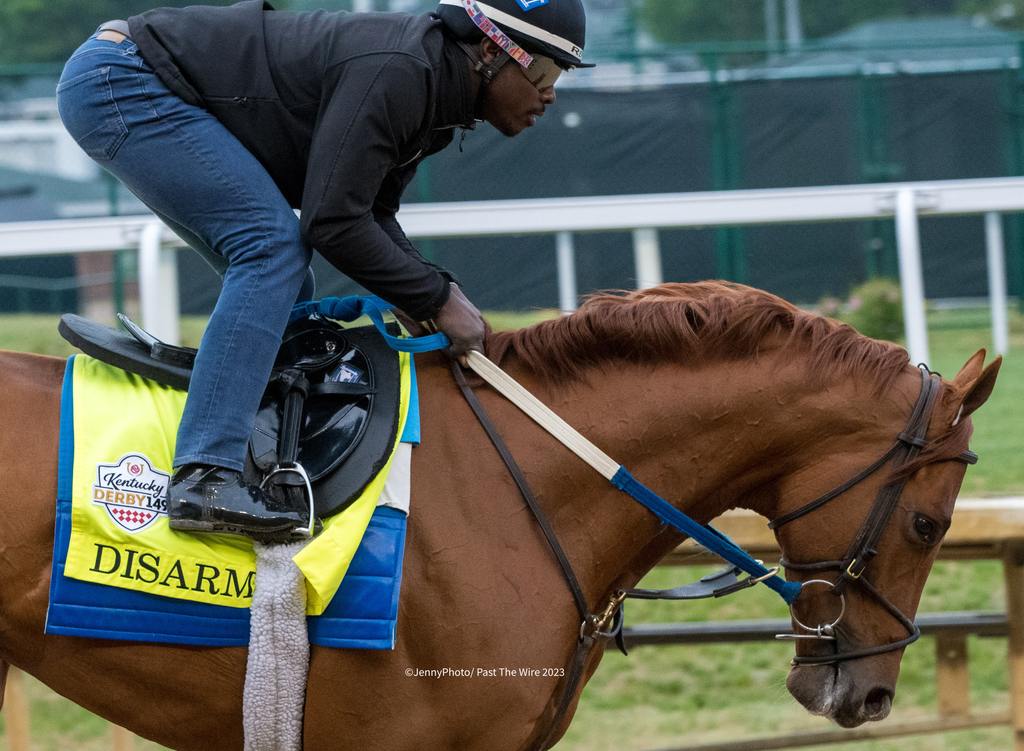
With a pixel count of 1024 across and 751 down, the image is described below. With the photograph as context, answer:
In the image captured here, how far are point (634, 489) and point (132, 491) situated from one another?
1.11m

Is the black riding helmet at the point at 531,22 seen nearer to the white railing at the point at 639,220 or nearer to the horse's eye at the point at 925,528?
the horse's eye at the point at 925,528

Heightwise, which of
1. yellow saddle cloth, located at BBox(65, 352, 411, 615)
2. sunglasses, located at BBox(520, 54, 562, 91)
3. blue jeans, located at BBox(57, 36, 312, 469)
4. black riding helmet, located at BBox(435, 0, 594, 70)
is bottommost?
yellow saddle cloth, located at BBox(65, 352, 411, 615)

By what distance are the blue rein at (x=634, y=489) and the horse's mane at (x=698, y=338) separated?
22 cm

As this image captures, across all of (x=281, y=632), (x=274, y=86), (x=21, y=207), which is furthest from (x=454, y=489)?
(x=21, y=207)

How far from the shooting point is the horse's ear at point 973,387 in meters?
2.91

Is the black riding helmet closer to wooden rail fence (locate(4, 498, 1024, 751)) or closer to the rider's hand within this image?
the rider's hand

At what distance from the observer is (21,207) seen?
41.2 ft

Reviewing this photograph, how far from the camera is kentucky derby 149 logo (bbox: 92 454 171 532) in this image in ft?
8.80

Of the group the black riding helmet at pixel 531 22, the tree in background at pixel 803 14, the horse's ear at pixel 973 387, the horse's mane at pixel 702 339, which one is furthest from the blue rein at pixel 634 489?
the tree in background at pixel 803 14

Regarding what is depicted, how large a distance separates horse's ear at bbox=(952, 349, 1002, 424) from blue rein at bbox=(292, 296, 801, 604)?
567mm

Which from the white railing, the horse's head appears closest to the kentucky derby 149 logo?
the horse's head

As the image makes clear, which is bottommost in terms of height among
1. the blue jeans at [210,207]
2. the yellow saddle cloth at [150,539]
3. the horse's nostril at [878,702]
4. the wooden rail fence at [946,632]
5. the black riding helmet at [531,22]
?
the wooden rail fence at [946,632]

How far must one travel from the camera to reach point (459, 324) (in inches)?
114

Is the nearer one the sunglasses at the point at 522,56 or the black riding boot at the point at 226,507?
the black riding boot at the point at 226,507
